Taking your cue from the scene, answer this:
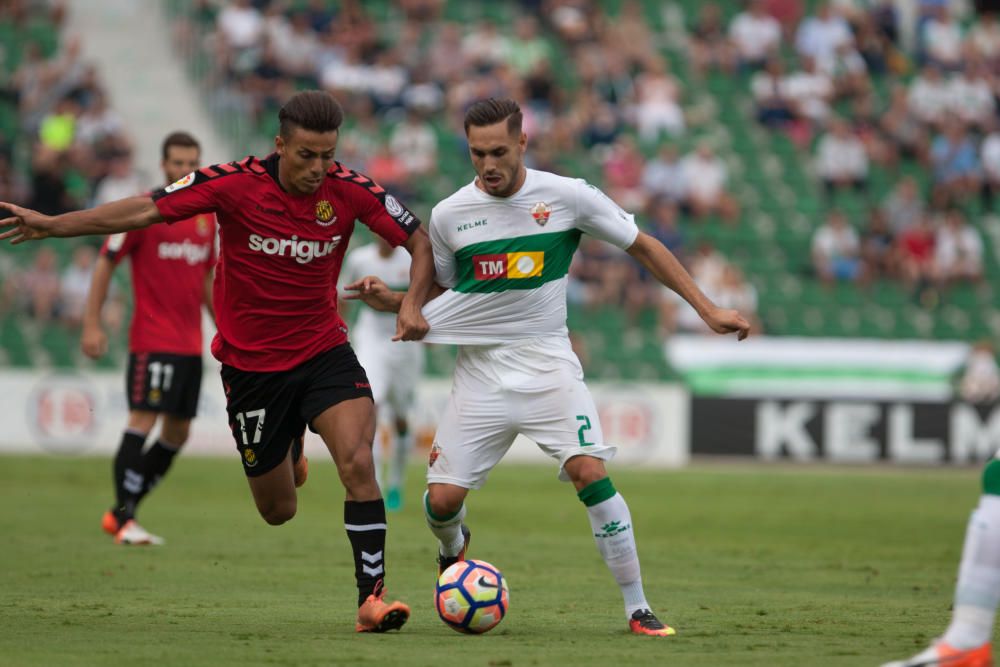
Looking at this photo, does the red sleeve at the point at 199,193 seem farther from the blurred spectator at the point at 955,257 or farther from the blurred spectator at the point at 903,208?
the blurred spectator at the point at 903,208

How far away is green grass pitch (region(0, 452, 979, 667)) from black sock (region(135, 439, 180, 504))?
54cm

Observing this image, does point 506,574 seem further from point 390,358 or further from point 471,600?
point 390,358

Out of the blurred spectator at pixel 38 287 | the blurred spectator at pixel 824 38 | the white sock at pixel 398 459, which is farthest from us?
the blurred spectator at pixel 824 38

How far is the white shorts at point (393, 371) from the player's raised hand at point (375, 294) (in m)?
6.46

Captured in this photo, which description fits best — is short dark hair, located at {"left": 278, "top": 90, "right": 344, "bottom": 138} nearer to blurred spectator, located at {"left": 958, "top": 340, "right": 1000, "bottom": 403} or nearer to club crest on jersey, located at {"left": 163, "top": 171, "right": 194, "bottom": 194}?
club crest on jersey, located at {"left": 163, "top": 171, "right": 194, "bottom": 194}

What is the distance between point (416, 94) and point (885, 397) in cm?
951

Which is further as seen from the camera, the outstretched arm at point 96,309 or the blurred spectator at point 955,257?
the blurred spectator at point 955,257

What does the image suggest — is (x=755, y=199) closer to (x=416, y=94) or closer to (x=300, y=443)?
(x=416, y=94)

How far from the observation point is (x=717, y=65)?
29375mm

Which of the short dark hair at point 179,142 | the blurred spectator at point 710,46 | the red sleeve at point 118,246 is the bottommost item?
the red sleeve at point 118,246

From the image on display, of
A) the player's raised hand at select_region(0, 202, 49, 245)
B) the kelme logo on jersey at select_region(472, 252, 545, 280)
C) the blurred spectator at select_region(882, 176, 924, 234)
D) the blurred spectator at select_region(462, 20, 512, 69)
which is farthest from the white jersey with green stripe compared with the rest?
the blurred spectator at select_region(882, 176, 924, 234)

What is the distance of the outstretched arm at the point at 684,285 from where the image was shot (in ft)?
24.2

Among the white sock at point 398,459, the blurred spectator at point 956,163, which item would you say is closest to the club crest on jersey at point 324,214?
the white sock at point 398,459

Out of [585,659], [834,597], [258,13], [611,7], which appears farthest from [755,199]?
[585,659]
